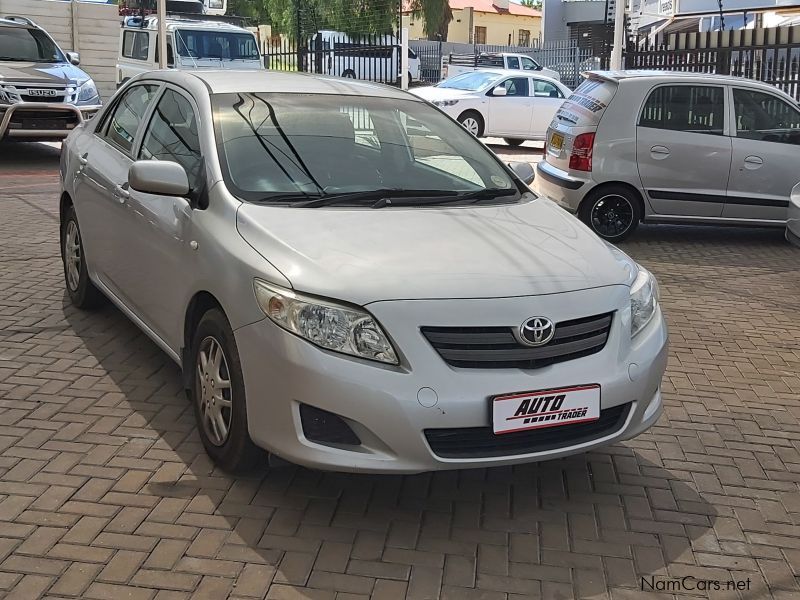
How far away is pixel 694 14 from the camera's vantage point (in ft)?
61.5

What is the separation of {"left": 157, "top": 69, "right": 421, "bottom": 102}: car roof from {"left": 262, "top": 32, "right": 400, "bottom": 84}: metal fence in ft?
53.2

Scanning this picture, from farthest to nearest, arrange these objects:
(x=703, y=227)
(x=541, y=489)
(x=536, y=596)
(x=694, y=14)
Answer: (x=694, y=14), (x=703, y=227), (x=541, y=489), (x=536, y=596)

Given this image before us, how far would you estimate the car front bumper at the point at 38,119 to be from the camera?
523 inches

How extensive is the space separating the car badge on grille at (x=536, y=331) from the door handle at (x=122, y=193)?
7.94ft

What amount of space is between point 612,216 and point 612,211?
48mm

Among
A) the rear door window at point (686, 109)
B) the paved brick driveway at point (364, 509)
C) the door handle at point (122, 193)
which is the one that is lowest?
the paved brick driveway at point (364, 509)

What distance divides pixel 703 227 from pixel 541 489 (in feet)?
24.5

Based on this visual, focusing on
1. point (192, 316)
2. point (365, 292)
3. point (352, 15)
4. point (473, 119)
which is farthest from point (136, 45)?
point (365, 292)

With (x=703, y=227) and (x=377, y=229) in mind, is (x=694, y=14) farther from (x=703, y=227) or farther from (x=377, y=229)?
(x=377, y=229)

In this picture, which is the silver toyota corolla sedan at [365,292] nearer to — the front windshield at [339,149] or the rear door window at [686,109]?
the front windshield at [339,149]

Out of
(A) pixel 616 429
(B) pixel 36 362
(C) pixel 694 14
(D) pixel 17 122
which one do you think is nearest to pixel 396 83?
(C) pixel 694 14

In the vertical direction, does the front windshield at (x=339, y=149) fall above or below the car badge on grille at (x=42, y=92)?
below

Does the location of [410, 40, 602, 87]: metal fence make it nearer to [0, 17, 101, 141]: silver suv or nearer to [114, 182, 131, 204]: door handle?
[0, 17, 101, 141]: silver suv

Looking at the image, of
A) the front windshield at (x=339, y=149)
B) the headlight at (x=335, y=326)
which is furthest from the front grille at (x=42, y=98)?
the headlight at (x=335, y=326)
